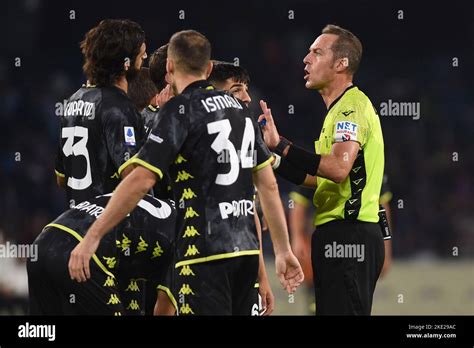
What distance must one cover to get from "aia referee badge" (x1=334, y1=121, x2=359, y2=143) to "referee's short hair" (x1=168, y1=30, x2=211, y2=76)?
133cm

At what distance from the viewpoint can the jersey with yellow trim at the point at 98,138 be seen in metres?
5.25

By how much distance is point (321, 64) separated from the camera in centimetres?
630

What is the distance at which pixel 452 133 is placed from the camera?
14.6m

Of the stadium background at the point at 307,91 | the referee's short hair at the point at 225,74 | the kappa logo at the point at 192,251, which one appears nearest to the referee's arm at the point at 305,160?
the referee's short hair at the point at 225,74

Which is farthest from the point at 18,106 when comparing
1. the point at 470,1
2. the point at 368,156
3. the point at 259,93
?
the point at 368,156

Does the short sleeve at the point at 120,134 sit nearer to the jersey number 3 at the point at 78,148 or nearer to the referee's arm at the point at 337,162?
the jersey number 3 at the point at 78,148

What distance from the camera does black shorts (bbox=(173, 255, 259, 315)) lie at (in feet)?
15.3

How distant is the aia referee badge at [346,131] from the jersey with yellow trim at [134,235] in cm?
119

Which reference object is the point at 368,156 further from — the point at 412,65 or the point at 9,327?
the point at 412,65

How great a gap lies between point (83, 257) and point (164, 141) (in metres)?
0.68

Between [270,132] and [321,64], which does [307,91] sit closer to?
[321,64]

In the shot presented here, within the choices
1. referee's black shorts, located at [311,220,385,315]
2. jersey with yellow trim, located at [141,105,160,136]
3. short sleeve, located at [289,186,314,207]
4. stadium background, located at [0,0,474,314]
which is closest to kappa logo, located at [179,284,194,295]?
referee's black shorts, located at [311,220,385,315]

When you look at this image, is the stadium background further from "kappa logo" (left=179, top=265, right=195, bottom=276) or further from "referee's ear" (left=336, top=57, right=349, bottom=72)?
"kappa logo" (left=179, top=265, right=195, bottom=276)

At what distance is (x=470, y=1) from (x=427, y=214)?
4.52 metres
